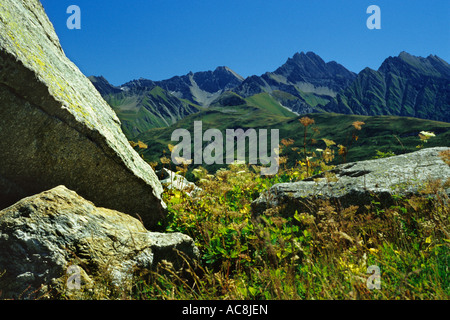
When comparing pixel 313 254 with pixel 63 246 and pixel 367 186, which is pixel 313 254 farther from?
pixel 63 246

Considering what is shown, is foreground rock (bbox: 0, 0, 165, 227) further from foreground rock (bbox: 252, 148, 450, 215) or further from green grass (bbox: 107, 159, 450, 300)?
foreground rock (bbox: 252, 148, 450, 215)

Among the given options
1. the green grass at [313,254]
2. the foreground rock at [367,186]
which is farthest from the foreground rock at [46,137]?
the foreground rock at [367,186]

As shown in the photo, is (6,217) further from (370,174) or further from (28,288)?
(370,174)

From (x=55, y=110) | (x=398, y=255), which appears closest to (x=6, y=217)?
(x=55, y=110)

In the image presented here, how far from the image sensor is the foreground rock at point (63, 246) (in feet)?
10.5

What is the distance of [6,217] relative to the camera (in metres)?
3.44

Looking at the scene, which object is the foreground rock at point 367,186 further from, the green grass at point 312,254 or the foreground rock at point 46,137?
the foreground rock at point 46,137

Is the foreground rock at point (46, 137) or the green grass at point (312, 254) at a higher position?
the foreground rock at point (46, 137)

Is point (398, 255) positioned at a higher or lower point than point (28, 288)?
higher

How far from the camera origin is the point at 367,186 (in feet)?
16.9

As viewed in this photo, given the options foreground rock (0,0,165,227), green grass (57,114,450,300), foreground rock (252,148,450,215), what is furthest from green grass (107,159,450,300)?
foreground rock (0,0,165,227)

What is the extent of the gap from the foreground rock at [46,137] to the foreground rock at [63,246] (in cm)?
69

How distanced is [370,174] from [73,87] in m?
6.09

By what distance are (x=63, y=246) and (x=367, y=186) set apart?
4929 millimetres
